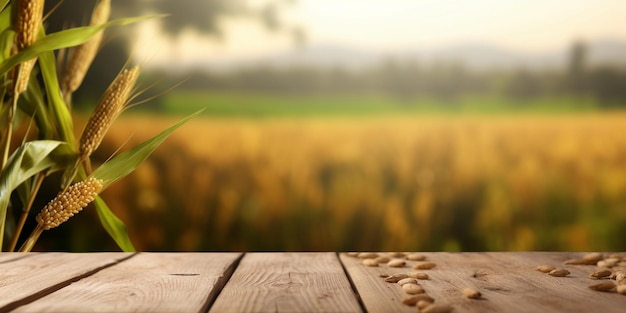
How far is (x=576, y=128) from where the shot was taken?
7.38ft

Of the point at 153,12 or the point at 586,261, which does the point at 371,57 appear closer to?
the point at 153,12

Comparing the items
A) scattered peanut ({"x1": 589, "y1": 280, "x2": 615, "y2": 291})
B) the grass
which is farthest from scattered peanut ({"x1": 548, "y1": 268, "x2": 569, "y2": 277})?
the grass

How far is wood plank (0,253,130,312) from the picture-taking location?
1020 millimetres

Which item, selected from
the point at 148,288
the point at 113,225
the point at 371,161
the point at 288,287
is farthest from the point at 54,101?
the point at 371,161

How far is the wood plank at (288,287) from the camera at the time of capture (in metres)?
0.93

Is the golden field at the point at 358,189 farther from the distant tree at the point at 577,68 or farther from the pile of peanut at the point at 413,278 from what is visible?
the pile of peanut at the point at 413,278

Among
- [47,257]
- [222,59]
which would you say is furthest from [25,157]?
[222,59]

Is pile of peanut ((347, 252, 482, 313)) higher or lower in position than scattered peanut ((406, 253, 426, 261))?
higher

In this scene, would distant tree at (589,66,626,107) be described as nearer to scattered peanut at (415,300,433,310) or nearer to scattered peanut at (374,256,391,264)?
scattered peanut at (374,256,391,264)

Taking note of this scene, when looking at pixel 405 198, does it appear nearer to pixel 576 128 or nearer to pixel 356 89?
pixel 356 89

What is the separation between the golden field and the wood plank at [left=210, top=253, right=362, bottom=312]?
71 centimetres

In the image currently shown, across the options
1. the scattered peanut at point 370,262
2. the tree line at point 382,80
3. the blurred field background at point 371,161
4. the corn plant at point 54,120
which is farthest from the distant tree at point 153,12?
the scattered peanut at point 370,262

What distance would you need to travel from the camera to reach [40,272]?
1.25 metres

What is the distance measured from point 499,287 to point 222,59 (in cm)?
133
